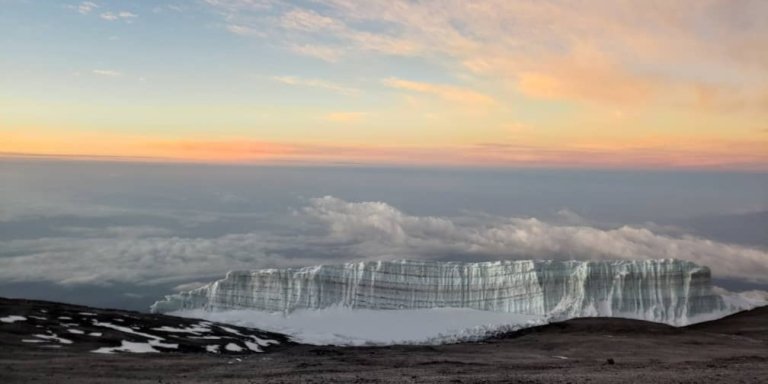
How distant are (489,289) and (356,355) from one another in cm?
4890

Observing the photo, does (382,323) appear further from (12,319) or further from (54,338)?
(12,319)

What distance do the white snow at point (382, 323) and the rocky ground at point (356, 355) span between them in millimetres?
6914

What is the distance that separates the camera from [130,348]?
43.4 metres

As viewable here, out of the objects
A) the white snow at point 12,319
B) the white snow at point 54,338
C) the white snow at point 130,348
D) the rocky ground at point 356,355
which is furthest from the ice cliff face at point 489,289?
the white snow at point 54,338

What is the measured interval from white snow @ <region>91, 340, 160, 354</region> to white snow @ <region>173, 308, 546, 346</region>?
2548 cm

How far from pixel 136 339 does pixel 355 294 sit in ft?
136

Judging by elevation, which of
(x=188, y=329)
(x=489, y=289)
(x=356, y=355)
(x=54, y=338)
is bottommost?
(x=188, y=329)

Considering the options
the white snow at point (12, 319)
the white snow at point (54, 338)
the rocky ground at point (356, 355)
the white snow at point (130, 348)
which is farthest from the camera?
the white snow at point (12, 319)

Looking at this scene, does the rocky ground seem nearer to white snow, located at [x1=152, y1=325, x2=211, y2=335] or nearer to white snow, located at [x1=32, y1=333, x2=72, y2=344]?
white snow, located at [x1=32, y1=333, x2=72, y2=344]

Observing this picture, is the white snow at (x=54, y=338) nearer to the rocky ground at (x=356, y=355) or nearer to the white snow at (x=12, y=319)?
the rocky ground at (x=356, y=355)

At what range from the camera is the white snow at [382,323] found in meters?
71.8

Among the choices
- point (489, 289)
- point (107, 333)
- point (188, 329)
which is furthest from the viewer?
point (489, 289)

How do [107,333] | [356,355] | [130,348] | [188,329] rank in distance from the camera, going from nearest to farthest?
1. [356,355]
2. [130,348]
3. [107,333]
4. [188,329]

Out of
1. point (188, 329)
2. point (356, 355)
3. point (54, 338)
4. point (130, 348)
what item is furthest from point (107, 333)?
point (356, 355)
